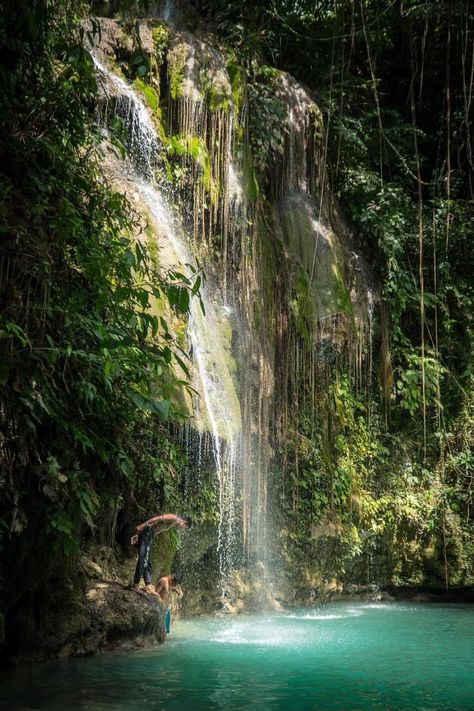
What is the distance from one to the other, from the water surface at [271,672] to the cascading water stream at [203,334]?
4.74 ft

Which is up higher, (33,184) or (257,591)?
(33,184)

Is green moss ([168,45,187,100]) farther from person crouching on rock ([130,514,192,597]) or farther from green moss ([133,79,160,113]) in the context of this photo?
person crouching on rock ([130,514,192,597])

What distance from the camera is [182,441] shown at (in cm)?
889

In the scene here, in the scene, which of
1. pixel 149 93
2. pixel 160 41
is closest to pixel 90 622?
pixel 149 93

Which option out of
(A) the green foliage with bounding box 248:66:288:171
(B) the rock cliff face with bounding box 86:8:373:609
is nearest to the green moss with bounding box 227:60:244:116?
(B) the rock cliff face with bounding box 86:8:373:609

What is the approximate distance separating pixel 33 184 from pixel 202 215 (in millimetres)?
4537

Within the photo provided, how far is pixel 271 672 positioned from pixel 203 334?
3.99 meters

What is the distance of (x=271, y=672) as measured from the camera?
248 inches

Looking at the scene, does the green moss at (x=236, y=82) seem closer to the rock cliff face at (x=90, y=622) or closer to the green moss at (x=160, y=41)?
the green moss at (x=160, y=41)

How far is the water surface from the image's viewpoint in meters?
5.30

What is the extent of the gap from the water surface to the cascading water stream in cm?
145

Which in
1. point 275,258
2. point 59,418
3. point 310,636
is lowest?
point 310,636

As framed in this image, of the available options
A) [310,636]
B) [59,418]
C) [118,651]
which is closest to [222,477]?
[310,636]

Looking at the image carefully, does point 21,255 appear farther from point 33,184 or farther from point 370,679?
point 370,679
